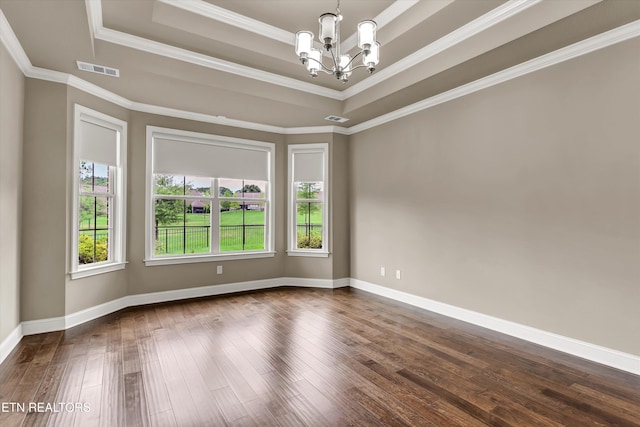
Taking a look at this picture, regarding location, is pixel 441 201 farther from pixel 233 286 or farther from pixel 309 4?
pixel 233 286

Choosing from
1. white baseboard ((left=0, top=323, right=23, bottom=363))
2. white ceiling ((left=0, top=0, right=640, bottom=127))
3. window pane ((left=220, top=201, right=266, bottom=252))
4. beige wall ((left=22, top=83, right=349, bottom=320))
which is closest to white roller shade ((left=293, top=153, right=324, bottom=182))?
beige wall ((left=22, top=83, right=349, bottom=320))

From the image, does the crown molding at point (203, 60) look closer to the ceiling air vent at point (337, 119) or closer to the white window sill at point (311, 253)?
the ceiling air vent at point (337, 119)

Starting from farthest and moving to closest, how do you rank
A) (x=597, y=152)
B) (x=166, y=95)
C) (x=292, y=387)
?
(x=166, y=95)
(x=597, y=152)
(x=292, y=387)

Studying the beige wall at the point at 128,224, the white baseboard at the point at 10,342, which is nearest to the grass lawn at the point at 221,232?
the beige wall at the point at 128,224

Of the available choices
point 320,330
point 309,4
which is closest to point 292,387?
point 320,330

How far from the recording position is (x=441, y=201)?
434 cm

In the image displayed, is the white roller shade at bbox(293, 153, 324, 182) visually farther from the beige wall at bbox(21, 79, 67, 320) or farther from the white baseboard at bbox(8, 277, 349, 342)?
the beige wall at bbox(21, 79, 67, 320)

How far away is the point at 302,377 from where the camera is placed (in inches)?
104

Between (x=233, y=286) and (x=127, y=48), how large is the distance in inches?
144

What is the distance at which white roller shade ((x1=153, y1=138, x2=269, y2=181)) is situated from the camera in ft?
16.1

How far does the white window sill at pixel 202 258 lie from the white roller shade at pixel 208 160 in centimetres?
130

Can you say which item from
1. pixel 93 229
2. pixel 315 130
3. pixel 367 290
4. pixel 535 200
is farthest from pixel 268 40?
pixel 367 290

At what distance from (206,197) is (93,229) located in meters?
1.60

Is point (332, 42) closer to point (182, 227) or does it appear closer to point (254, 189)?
point (254, 189)
